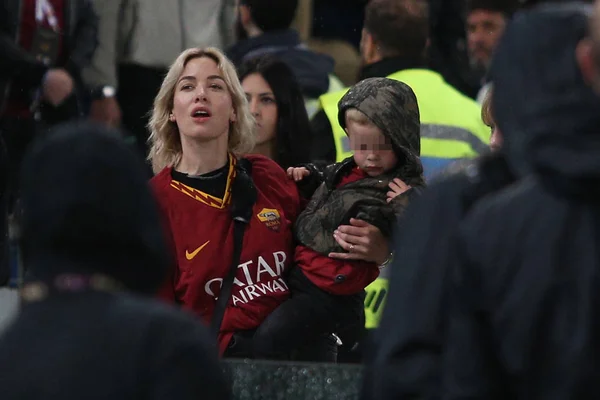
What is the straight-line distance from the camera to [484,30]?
8.98 m

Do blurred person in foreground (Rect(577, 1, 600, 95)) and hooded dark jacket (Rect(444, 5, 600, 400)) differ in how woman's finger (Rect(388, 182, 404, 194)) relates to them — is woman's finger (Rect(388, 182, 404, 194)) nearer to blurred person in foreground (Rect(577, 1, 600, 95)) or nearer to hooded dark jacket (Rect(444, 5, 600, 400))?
hooded dark jacket (Rect(444, 5, 600, 400))

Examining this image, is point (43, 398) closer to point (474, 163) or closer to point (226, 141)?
point (474, 163)

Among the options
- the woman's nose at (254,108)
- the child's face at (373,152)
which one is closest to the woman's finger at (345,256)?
the child's face at (373,152)

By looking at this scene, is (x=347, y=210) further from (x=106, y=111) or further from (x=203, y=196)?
(x=106, y=111)

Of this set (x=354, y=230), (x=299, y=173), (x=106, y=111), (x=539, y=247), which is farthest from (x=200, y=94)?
(x=539, y=247)

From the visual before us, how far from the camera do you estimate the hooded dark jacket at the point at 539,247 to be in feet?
10.3

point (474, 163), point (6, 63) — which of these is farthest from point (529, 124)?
point (6, 63)

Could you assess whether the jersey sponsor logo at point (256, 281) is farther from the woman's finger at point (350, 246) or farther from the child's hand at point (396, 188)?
the child's hand at point (396, 188)

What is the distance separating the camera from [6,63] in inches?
321

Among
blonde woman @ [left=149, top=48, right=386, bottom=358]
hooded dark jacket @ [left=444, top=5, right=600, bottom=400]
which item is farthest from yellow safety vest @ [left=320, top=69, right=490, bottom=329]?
hooded dark jacket @ [left=444, top=5, right=600, bottom=400]

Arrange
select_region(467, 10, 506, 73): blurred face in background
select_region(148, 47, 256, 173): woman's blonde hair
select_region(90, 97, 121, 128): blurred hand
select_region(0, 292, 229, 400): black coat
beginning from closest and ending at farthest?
select_region(0, 292, 229, 400): black coat
select_region(148, 47, 256, 173): woman's blonde hair
select_region(467, 10, 506, 73): blurred face in background
select_region(90, 97, 121, 128): blurred hand

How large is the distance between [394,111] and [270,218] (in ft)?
1.88

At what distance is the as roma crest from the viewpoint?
5.95 meters

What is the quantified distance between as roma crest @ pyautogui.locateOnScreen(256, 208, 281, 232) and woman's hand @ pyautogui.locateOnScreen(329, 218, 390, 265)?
0.73 feet
